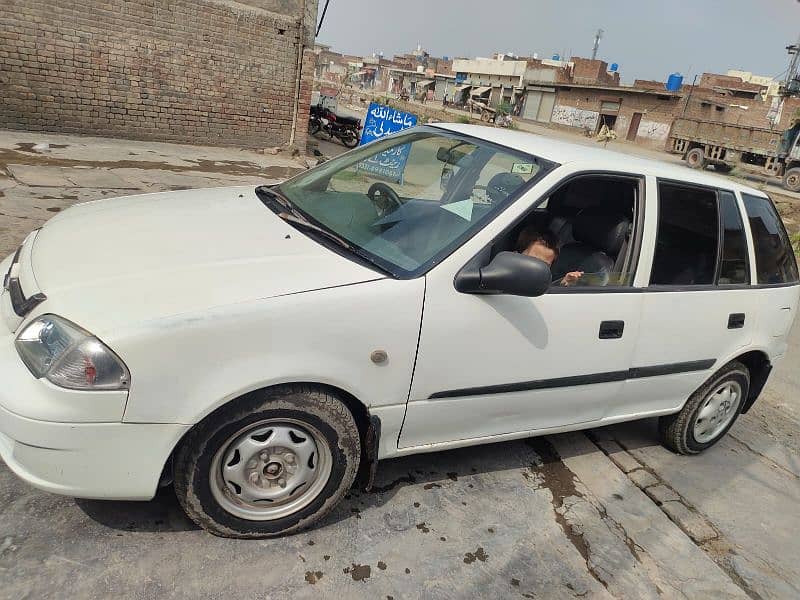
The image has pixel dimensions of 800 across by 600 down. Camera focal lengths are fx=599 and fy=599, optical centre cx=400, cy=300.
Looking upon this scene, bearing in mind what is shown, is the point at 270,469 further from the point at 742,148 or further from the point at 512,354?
the point at 742,148

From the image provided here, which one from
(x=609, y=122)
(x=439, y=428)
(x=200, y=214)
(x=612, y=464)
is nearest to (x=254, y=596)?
(x=439, y=428)

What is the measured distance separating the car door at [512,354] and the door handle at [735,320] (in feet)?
2.74

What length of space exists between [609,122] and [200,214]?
47856 mm

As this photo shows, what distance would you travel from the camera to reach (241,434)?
90.4 inches

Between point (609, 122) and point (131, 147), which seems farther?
point (609, 122)

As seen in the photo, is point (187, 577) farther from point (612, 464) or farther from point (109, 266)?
point (612, 464)

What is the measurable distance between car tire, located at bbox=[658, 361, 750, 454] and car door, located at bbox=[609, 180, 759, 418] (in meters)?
0.14

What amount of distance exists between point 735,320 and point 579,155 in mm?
1463

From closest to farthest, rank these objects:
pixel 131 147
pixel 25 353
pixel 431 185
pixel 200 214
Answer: pixel 25 353, pixel 200 214, pixel 431 185, pixel 131 147

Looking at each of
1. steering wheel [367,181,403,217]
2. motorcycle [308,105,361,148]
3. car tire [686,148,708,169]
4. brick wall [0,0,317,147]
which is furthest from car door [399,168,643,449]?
car tire [686,148,708,169]

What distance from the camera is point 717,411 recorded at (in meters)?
3.92

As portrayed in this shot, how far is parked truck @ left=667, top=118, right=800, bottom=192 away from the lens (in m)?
23.4

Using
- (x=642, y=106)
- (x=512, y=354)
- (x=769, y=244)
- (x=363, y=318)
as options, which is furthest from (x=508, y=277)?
(x=642, y=106)

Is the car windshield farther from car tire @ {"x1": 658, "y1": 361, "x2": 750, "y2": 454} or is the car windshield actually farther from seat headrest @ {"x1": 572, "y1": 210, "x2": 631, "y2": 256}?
car tire @ {"x1": 658, "y1": 361, "x2": 750, "y2": 454}
